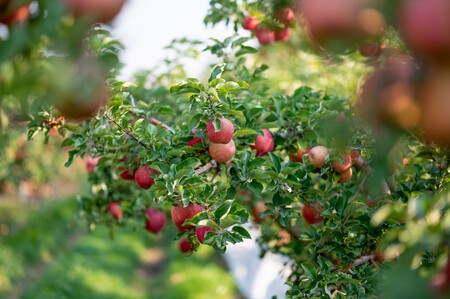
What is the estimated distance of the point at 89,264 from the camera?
26.1 feet

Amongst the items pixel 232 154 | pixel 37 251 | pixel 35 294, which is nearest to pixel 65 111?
pixel 232 154

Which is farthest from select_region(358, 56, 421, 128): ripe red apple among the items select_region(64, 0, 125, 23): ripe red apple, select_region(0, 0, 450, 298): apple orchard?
select_region(64, 0, 125, 23): ripe red apple

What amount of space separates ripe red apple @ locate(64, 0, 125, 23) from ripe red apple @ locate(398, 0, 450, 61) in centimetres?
41

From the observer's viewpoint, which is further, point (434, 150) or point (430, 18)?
point (434, 150)

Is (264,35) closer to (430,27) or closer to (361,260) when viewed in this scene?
(361,260)

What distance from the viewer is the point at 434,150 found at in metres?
Answer: 1.66

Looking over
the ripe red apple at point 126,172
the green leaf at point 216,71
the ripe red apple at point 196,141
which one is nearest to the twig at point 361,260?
the ripe red apple at point 196,141

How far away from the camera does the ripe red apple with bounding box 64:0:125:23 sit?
0.79 meters

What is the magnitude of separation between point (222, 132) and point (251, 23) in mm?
1015

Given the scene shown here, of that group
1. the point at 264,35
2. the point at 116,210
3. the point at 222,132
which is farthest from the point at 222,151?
the point at 116,210

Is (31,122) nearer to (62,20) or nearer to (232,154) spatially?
(232,154)

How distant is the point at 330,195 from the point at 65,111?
1.67 m

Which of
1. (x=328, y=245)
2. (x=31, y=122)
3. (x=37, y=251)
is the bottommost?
(x=37, y=251)

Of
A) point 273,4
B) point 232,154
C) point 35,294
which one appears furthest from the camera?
point 35,294
